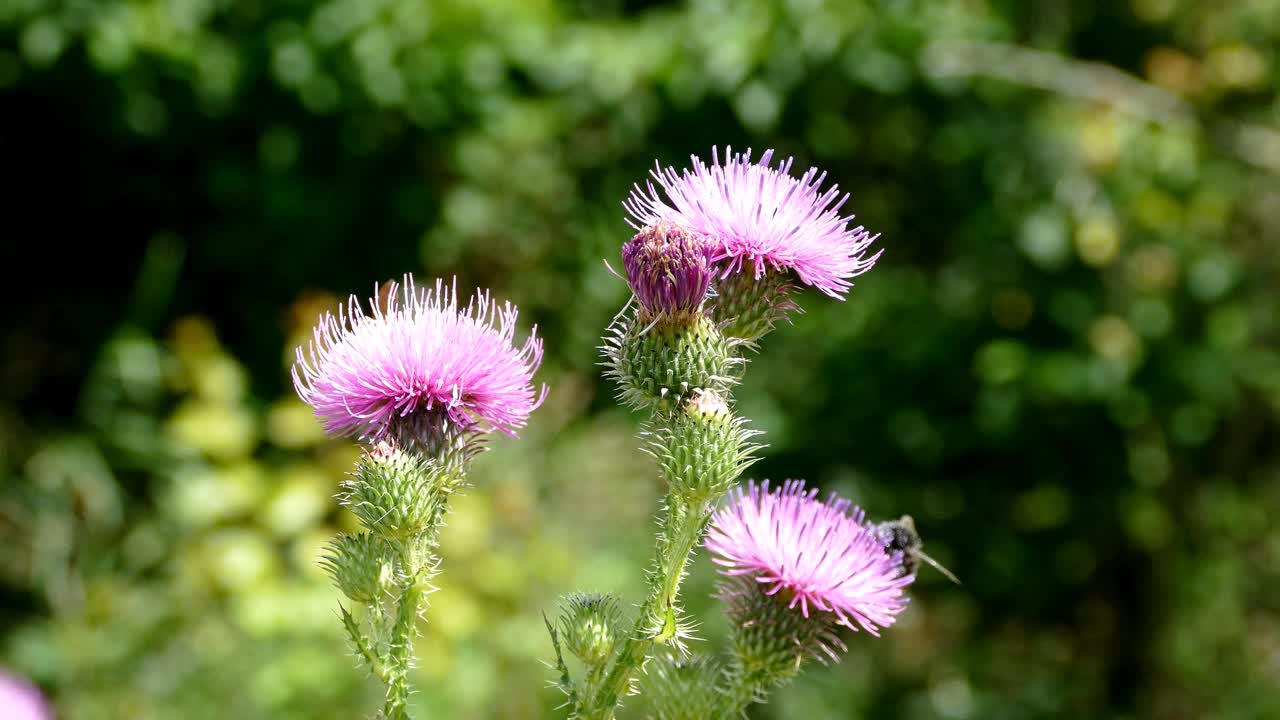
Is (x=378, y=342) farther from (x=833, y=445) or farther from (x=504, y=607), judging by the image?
(x=833, y=445)

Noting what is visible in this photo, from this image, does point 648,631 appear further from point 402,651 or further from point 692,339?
point 692,339

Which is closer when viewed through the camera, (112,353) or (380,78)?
(380,78)

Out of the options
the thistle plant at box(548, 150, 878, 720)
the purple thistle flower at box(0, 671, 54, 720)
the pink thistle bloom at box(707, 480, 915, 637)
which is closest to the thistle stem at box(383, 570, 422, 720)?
the thistle plant at box(548, 150, 878, 720)

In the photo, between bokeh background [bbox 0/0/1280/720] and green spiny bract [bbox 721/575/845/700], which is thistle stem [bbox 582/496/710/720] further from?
bokeh background [bbox 0/0/1280/720]

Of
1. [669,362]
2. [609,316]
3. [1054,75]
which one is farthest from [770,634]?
[609,316]

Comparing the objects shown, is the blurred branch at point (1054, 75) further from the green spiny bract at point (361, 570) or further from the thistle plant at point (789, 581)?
the green spiny bract at point (361, 570)

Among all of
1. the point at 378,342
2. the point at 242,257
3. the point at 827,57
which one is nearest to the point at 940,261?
the point at 827,57
